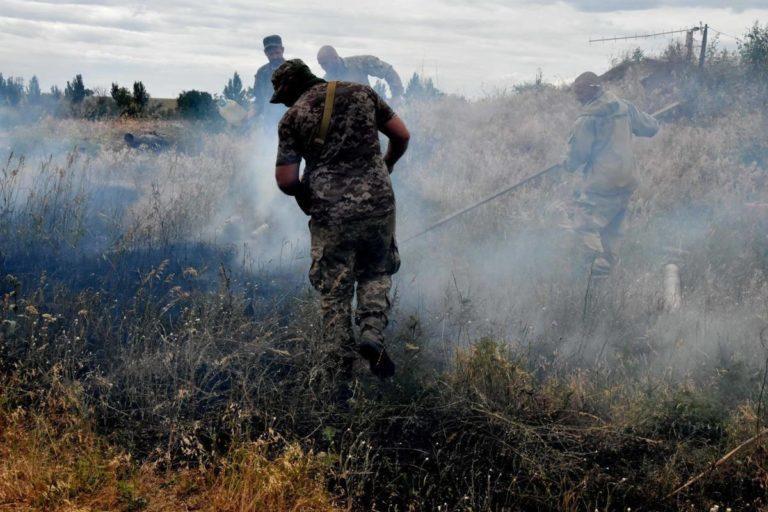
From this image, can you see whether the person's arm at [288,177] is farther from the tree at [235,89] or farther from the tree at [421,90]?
the tree at [235,89]

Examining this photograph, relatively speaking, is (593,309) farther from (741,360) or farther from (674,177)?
(674,177)

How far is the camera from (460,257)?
6973 mm

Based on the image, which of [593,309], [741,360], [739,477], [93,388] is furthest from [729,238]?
[93,388]

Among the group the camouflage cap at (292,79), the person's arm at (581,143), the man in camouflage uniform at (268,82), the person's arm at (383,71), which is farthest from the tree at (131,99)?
the camouflage cap at (292,79)

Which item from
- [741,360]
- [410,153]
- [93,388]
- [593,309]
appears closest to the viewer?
[93,388]

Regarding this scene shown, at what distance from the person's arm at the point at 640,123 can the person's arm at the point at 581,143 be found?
63 centimetres

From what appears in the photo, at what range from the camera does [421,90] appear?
1384cm

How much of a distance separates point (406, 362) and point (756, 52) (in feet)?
32.4

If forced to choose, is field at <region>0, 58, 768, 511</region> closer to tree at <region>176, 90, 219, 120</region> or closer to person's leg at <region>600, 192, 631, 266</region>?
person's leg at <region>600, 192, 631, 266</region>

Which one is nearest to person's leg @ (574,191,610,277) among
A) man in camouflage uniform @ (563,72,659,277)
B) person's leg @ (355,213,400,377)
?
man in camouflage uniform @ (563,72,659,277)

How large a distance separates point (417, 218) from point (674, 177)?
342cm

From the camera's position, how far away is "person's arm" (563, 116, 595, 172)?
6.96 metres

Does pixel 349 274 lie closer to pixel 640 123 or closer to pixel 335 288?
pixel 335 288

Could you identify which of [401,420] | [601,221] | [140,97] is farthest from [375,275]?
[140,97]
